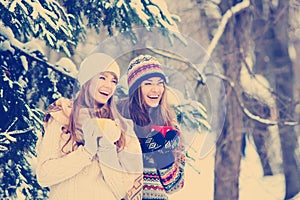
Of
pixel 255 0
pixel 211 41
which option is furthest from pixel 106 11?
pixel 255 0

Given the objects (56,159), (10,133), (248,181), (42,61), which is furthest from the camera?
(248,181)

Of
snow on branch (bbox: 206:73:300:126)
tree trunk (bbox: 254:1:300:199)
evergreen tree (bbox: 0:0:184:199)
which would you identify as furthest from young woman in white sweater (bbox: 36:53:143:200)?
tree trunk (bbox: 254:1:300:199)

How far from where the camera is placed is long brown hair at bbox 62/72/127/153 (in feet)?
8.95

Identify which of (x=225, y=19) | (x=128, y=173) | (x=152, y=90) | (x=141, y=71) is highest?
(x=225, y=19)

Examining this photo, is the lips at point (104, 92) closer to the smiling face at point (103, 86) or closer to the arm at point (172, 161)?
the smiling face at point (103, 86)

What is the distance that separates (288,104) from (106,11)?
121 cm

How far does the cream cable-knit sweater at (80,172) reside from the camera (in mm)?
2727

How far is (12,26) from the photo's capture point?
285 cm

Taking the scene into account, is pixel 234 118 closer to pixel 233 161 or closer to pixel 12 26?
pixel 233 161

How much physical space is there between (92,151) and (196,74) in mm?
765

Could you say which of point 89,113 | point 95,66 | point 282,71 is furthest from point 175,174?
point 282,71

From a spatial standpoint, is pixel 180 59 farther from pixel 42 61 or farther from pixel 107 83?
pixel 42 61

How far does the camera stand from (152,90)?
2.80 meters

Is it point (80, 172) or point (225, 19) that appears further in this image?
point (225, 19)
